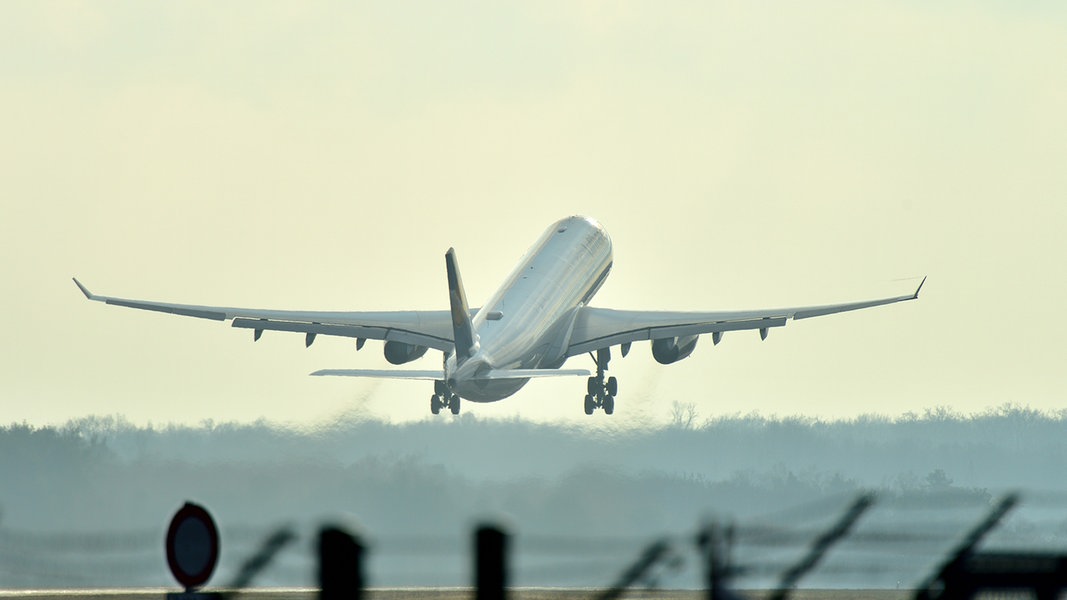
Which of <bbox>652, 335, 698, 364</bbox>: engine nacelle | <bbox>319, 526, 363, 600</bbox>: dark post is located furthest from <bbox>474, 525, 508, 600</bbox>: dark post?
<bbox>652, 335, 698, 364</bbox>: engine nacelle

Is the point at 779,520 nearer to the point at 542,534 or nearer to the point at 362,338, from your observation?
the point at 542,534

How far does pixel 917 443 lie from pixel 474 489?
71.2ft

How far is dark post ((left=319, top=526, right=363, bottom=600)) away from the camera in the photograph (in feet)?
48.6

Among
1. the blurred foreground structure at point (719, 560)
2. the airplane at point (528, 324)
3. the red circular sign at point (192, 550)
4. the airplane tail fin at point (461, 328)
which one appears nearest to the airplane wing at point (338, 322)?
the airplane at point (528, 324)

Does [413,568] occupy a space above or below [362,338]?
below

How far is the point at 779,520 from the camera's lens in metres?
65.1

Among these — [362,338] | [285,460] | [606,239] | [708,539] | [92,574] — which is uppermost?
[606,239]

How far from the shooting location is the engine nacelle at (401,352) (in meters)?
69.6

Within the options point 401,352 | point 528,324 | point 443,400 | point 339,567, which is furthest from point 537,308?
point 339,567

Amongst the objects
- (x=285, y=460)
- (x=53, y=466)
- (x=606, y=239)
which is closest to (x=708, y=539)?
(x=285, y=460)

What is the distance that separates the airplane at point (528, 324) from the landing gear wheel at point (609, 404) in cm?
4

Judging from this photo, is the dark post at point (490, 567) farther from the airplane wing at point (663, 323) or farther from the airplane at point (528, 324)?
the airplane wing at point (663, 323)

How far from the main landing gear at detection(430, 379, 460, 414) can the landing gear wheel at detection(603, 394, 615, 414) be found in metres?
6.09

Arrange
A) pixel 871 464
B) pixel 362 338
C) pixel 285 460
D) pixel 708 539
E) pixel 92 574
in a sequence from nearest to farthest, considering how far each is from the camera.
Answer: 1. pixel 708 539
2. pixel 92 574
3. pixel 285 460
4. pixel 362 338
5. pixel 871 464
